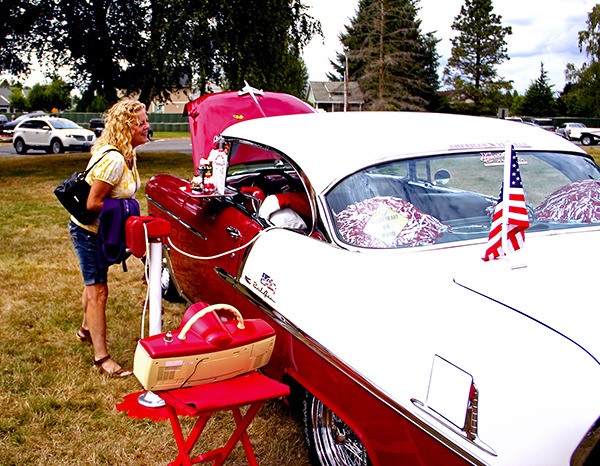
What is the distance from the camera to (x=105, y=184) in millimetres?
4086

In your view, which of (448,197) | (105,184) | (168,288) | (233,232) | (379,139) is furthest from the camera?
(168,288)

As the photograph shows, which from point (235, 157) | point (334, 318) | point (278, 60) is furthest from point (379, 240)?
point (278, 60)

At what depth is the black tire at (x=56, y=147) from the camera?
27.3 m

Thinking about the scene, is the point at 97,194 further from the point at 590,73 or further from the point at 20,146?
the point at 590,73

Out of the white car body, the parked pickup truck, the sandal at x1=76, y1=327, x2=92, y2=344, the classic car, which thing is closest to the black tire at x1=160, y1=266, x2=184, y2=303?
the sandal at x1=76, y1=327, x2=92, y2=344

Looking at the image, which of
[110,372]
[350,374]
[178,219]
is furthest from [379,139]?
[110,372]

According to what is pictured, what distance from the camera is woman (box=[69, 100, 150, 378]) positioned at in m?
4.11

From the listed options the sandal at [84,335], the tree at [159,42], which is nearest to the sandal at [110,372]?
the sandal at [84,335]

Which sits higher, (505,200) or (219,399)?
(505,200)

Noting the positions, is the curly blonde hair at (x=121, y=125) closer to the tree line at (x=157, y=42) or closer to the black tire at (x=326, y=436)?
the black tire at (x=326, y=436)

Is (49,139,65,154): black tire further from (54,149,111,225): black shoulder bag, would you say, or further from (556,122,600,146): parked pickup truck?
(556,122,600,146): parked pickup truck

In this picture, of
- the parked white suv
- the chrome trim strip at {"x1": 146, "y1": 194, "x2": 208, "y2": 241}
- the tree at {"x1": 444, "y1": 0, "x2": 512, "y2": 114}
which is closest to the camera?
the chrome trim strip at {"x1": 146, "y1": 194, "x2": 208, "y2": 241}

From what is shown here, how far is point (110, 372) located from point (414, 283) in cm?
271

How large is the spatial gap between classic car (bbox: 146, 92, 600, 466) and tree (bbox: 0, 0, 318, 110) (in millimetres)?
13504
